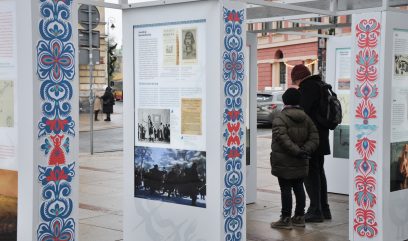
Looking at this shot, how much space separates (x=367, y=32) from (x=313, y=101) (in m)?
1.46

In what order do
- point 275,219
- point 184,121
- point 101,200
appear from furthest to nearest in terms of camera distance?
point 101,200 → point 275,219 → point 184,121

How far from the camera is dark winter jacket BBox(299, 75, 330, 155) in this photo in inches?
301

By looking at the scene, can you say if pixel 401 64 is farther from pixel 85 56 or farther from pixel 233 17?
pixel 85 56

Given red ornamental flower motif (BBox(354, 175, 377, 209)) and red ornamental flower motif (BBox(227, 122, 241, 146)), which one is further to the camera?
red ornamental flower motif (BBox(354, 175, 377, 209))

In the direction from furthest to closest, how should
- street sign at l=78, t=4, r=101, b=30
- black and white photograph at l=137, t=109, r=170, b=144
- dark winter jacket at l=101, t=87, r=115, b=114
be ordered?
dark winter jacket at l=101, t=87, r=115, b=114
street sign at l=78, t=4, r=101, b=30
black and white photograph at l=137, t=109, r=170, b=144

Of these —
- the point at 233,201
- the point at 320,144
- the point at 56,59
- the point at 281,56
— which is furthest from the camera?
the point at 281,56

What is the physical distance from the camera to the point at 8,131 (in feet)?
12.9

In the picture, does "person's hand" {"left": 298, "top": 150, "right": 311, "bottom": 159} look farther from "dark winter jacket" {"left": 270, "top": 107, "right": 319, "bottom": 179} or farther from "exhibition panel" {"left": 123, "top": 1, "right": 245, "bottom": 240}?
"exhibition panel" {"left": 123, "top": 1, "right": 245, "bottom": 240}

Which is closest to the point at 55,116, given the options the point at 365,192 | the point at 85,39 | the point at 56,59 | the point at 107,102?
the point at 56,59

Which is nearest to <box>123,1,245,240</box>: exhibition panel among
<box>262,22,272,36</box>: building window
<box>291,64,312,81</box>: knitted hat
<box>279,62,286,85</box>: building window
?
<box>291,64,312,81</box>: knitted hat

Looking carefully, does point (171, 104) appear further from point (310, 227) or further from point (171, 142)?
point (310, 227)

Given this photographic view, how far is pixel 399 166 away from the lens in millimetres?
6746

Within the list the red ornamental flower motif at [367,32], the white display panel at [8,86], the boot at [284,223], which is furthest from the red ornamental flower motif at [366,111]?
the white display panel at [8,86]

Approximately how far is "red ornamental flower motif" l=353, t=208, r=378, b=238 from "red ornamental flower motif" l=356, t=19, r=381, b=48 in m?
1.69
